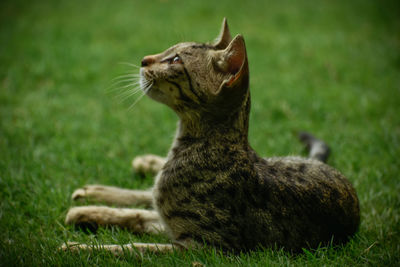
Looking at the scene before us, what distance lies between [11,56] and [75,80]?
163 cm

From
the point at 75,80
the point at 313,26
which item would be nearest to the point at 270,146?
the point at 75,80

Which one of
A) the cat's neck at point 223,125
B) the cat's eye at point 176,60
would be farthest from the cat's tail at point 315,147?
the cat's eye at point 176,60

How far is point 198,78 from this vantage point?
9.98ft

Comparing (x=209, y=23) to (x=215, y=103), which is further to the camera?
(x=209, y=23)

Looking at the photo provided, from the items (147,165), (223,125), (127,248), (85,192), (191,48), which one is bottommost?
(127,248)

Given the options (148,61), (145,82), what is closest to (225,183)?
(145,82)

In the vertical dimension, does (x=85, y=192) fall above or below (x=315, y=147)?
below

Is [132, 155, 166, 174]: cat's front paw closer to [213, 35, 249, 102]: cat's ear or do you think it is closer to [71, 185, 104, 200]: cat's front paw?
[71, 185, 104, 200]: cat's front paw

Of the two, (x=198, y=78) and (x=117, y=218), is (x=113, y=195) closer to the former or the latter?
(x=117, y=218)

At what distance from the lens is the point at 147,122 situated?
5.76 metres

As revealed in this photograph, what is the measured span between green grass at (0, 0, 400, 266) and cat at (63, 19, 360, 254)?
15cm

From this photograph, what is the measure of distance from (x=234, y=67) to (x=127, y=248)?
5.33 feet

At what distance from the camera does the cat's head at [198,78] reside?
9.55 feet

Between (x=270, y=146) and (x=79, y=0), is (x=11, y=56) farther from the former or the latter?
(x=270, y=146)
